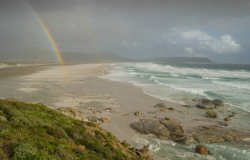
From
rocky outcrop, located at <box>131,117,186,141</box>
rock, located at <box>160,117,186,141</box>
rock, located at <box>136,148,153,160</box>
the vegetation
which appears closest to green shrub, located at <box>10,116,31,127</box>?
the vegetation

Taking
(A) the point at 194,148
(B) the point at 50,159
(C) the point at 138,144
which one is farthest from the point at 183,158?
(B) the point at 50,159

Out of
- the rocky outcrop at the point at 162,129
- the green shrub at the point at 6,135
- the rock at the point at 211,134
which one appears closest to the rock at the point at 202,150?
the rock at the point at 211,134

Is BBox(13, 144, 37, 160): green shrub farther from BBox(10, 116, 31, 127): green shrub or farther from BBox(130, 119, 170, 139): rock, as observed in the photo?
BBox(130, 119, 170, 139): rock

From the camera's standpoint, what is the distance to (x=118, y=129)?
18.0 meters

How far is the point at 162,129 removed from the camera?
1730 cm

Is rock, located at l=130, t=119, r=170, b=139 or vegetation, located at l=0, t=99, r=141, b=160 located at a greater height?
vegetation, located at l=0, t=99, r=141, b=160

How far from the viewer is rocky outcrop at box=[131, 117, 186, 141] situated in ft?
54.6

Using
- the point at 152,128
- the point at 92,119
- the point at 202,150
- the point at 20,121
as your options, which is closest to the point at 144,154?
the point at 202,150

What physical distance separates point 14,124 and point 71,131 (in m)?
3.22

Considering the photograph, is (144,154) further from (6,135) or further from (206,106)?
(206,106)

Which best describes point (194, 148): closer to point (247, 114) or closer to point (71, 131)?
point (71, 131)

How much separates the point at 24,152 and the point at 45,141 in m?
1.65

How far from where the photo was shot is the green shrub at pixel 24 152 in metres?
6.93

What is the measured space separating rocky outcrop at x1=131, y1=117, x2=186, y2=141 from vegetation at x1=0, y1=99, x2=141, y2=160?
5.87m
